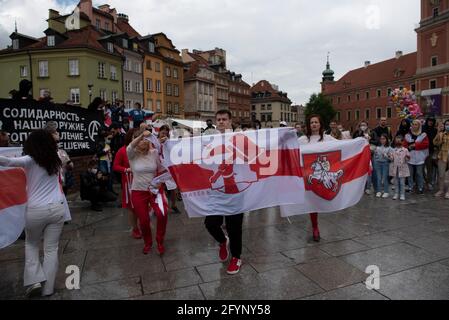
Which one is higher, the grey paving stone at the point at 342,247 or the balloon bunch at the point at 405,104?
the balloon bunch at the point at 405,104

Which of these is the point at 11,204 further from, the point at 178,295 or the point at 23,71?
the point at 23,71

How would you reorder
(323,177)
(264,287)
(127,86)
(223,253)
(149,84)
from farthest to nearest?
(149,84)
(127,86)
(323,177)
(223,253)
(264,287)

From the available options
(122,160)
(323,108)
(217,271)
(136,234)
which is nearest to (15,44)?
(122,160)

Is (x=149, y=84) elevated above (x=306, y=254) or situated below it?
above

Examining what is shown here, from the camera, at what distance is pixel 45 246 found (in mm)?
3627

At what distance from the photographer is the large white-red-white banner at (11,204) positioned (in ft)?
12.8

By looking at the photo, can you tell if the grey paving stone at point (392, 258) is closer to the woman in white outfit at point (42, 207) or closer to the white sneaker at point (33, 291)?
the woman in white outfit at point (42, 207)

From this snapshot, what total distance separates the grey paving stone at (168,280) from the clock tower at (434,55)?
Answer: 59.8 metres

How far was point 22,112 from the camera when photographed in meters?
8.30

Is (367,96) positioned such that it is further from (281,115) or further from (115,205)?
(115,205)

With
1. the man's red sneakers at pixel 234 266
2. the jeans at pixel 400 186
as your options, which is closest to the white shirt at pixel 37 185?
the man's red sneakers at pixel 234 266

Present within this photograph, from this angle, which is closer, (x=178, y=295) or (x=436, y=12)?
(x=178, y=295)

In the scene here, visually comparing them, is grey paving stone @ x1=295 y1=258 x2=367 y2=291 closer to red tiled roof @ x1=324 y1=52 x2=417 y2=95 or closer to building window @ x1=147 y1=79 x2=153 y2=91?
building window @ x1=147 y1=79 x2=153 y2=91

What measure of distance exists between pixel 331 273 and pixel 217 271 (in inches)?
54.7
